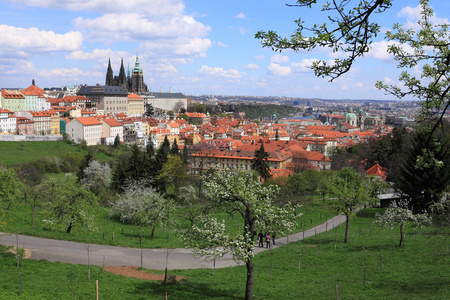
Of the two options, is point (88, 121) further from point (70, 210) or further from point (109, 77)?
point (109, 77)

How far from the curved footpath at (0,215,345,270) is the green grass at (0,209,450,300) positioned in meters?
1.33

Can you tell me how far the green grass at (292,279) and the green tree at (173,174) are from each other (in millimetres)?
25574

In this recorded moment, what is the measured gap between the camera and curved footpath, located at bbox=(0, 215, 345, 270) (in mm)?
17750

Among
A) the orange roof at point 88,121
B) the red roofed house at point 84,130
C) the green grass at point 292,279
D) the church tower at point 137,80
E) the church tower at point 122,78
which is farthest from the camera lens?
the church tower at point 137,80

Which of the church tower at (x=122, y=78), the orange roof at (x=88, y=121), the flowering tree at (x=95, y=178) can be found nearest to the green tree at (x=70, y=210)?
the flowering tree at (x=95, y=178)

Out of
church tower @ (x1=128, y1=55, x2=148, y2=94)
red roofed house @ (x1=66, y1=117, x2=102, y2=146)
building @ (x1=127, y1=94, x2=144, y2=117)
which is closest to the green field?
red roofed house @ (x1=66, y1=117, x2=102, y2=146)

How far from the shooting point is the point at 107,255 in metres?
19.0

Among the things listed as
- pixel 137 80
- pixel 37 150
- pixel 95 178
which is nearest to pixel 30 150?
pixel 37 150

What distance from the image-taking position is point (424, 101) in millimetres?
6359

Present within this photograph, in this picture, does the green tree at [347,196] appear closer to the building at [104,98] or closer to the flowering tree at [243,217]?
the flowering tree at [243,217]

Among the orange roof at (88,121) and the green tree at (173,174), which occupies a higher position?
the orange roof at (88,121)

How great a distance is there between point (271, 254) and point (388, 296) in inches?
296

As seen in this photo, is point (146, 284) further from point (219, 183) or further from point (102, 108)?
point (102, 108)

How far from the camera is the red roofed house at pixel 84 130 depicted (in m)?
97.5
